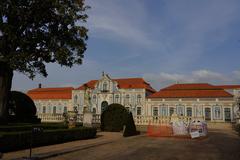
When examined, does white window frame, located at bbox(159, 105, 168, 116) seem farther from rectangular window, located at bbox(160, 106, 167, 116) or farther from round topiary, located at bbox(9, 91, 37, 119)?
round topiary, located at bbox(9, 91, 37, 119)

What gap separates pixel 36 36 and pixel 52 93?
176 ft

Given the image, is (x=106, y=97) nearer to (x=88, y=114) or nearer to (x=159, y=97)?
(x=159, y=97)

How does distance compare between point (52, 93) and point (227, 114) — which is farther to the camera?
Result: point (52, 93)

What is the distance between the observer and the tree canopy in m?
17.4

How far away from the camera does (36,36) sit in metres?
18.8

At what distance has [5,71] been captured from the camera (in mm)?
18875

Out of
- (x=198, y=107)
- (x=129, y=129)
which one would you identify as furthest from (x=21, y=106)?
(x=198, y=107)

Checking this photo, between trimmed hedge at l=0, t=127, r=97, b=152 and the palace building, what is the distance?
27.5 m

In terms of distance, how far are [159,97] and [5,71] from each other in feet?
133

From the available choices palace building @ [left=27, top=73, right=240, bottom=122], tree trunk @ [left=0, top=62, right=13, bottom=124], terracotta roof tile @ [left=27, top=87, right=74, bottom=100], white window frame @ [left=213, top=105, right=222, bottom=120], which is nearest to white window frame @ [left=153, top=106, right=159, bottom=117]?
palace building @ [left=27, top=73, right=240, bottom=122]

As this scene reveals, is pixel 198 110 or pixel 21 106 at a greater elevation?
pixel 21 106

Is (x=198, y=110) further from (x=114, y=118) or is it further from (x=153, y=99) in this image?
(x=114, y=118)

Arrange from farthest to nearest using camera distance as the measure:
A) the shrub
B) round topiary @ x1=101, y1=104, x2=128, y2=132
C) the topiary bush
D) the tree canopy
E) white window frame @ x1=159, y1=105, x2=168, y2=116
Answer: white window frame @ x1=159, y1=105, x2=168, y2=116 → the topiary bush → round topiary @ x1=101, y1=104, x2=128, y2=132 → the shrub → the tree canopy

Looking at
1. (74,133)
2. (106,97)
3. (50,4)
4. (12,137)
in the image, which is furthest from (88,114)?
(106,97)
